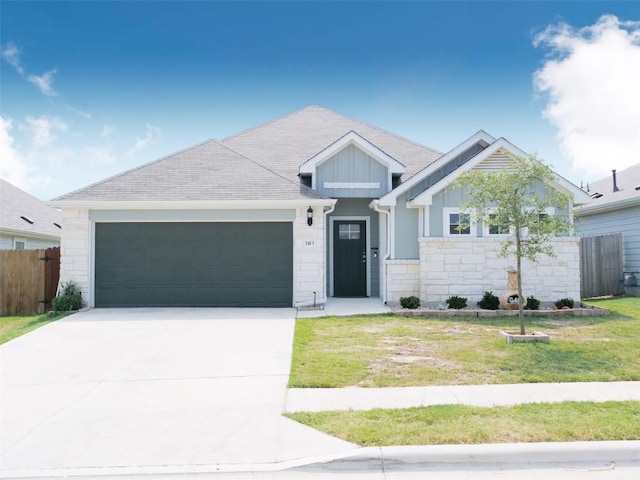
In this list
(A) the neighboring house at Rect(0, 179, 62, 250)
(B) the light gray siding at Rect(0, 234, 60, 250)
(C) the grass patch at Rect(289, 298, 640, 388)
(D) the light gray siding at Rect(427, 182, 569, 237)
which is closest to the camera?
(C) the grass patch at Rect(289, 298, 640, 388)

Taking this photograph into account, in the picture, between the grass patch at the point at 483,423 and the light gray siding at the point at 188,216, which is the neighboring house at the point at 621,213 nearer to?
the light gray siding at the point at 188,216

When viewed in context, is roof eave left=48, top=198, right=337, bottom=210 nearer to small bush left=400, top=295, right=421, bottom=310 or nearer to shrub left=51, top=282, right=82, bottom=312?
shrub left=51, top=282, right=82, bottom=312

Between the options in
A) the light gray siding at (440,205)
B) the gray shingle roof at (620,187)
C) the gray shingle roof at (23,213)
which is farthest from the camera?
the gray shingle roof at (23,213)

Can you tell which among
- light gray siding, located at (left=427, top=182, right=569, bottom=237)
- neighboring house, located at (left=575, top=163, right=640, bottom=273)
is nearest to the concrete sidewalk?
light gray siding, located at (left=427, top=182, right=569, bottom=237)

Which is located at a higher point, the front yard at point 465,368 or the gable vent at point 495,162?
the gable vent at point 495,162

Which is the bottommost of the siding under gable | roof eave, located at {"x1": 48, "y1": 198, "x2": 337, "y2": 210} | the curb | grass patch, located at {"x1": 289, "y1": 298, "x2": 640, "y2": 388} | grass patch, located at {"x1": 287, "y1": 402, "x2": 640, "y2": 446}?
the curb

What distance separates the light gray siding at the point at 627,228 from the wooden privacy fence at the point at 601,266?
1.12 ft

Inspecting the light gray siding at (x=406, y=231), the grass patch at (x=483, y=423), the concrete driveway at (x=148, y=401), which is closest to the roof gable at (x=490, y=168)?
the light gray siding at (x=406, y=231)

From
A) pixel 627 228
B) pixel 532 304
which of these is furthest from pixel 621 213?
pixel 532 304

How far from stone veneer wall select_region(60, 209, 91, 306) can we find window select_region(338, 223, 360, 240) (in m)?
7.27

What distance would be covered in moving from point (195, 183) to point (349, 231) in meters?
4.94

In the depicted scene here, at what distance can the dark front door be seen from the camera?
13.8 metres

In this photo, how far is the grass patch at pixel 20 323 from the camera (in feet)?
28.6

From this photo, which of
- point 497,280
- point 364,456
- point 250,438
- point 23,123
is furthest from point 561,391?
point 23,123
